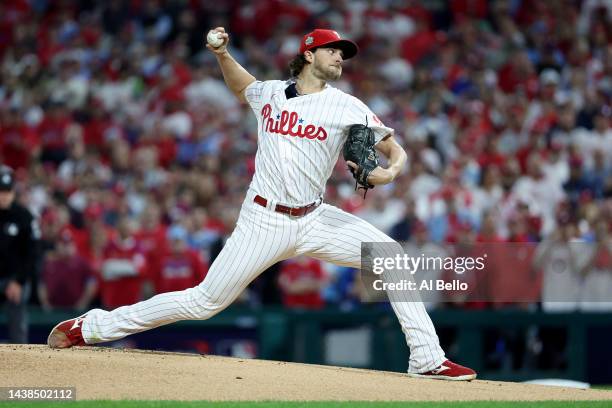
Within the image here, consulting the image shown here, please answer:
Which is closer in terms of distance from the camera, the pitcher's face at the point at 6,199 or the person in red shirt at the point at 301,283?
the pitcher's face at the point at 6,199

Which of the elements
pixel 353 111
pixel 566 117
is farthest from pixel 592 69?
pixel 353 111

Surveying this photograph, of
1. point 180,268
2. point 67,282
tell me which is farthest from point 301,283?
point 67,282

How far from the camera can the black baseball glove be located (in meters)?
6.58

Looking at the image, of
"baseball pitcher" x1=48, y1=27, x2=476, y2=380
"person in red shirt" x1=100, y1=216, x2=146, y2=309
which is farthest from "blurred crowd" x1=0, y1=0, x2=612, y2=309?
"baseball pitcher" x1=48, y1=27, x2=476, y2=380

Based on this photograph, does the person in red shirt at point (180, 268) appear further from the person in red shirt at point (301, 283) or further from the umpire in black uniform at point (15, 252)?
the umpire in black uniform at point (15, 252)

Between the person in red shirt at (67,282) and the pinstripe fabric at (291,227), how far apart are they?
191 inches

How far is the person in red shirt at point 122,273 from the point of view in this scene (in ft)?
37.8

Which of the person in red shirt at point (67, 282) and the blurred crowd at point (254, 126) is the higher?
the blurred crowd at point (254, 126)

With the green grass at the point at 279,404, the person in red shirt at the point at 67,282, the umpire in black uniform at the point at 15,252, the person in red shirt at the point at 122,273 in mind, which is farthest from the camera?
the person in red shirt at the point at 67,282

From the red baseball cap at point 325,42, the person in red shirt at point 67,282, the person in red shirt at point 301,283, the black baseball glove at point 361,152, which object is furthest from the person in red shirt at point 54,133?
the black baseball glove at point 361,152

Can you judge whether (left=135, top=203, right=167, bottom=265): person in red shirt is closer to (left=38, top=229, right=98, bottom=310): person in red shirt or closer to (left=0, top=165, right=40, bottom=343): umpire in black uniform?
(left=38, top=229, right=98, bottom=310): person in red shirt

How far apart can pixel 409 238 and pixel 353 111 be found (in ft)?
16.6

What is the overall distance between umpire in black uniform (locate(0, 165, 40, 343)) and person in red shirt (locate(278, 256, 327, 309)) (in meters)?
2.63

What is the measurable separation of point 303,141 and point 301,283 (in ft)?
15.8
